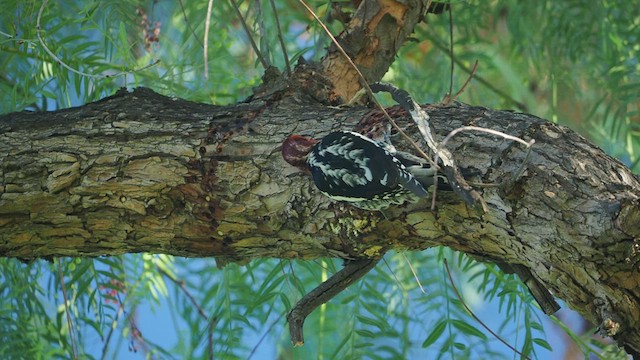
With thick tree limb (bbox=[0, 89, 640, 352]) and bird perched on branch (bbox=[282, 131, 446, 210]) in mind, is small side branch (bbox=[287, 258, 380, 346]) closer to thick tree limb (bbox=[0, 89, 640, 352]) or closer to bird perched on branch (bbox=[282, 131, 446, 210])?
thick tree limb (bbox=[0, 89, 640, 352])

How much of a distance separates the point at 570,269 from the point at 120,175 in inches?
24.4

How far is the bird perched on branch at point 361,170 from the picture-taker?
1.23 m

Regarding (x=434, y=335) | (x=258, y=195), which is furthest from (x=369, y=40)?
(x=434, y=335)

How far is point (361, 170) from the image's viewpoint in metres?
1.28

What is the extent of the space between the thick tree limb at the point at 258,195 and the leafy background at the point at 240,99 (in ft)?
0.63

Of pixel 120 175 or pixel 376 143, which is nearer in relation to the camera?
pixel 376 143

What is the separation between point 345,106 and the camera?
4.78 feet

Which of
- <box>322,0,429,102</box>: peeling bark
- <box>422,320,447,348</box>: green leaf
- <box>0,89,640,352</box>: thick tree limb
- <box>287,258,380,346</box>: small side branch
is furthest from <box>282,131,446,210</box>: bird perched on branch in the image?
<box>422,320,447,348</box>: green leaf

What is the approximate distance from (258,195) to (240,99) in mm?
1090

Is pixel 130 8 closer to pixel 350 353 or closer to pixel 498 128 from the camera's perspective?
pixel 350 353

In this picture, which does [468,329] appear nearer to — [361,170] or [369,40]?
[369,40]

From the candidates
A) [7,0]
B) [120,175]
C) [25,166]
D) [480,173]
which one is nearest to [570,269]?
[480,173]

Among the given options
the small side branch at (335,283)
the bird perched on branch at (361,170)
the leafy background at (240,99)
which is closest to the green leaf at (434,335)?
the leafy background at (240,99)

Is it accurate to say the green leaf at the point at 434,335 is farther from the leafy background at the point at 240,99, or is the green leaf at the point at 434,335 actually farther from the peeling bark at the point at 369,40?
the peeling bark at the point at 369,40
